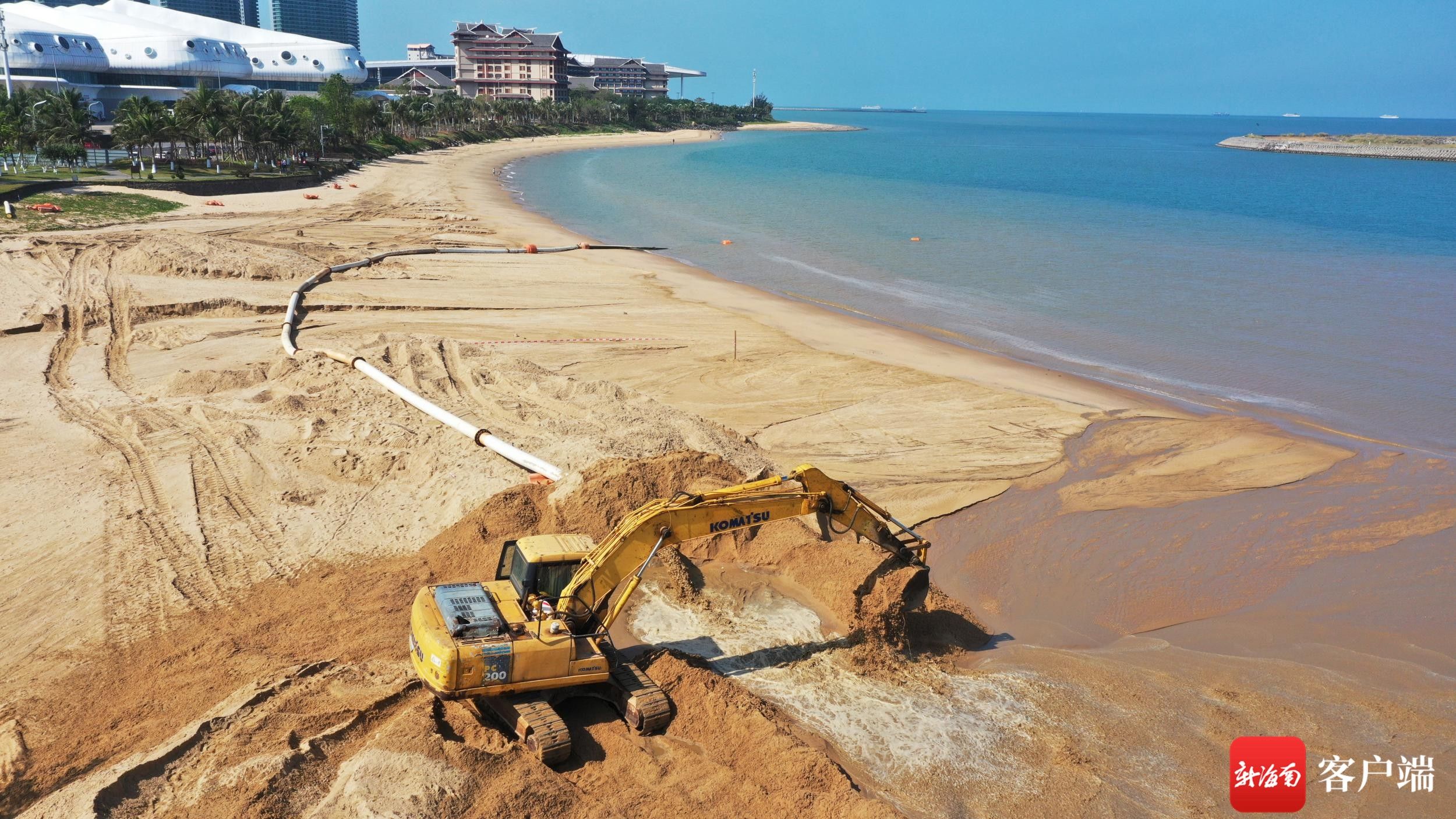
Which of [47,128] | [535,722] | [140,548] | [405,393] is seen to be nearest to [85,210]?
[47,128]

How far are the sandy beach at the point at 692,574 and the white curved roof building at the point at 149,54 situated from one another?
81.1 m

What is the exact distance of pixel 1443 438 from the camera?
869 inches

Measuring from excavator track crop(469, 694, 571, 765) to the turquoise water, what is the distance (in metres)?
20.2

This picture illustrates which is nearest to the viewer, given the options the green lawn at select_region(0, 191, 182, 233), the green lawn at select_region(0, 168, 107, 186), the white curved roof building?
the green lawn at select_region(0, 191, 182, 233)

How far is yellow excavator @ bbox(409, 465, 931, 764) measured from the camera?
9469mm

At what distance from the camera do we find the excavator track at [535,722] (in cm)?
947

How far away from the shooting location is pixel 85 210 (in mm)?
40438

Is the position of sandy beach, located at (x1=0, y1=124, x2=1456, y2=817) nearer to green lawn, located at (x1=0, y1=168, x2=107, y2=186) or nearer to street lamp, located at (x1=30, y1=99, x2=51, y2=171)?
green lawn, located at (x1=0, y1=168, x2=107, y2=186)

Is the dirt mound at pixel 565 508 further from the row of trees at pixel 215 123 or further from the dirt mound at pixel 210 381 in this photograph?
the row of trees at pixel 215 123

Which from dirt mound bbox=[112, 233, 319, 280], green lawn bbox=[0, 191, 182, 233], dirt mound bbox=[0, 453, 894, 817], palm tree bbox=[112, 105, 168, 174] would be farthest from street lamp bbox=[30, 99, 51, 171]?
dirt mound bbox=[0, 453, 894, 817]

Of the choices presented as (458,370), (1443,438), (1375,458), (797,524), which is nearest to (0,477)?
(458,370)

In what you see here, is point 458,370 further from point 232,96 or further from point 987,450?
point 232,96

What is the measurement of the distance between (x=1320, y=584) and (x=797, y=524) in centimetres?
830

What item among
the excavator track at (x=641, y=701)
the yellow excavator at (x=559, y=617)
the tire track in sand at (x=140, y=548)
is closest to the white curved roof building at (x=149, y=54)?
the tire track in sand at (x=140, y=548)
